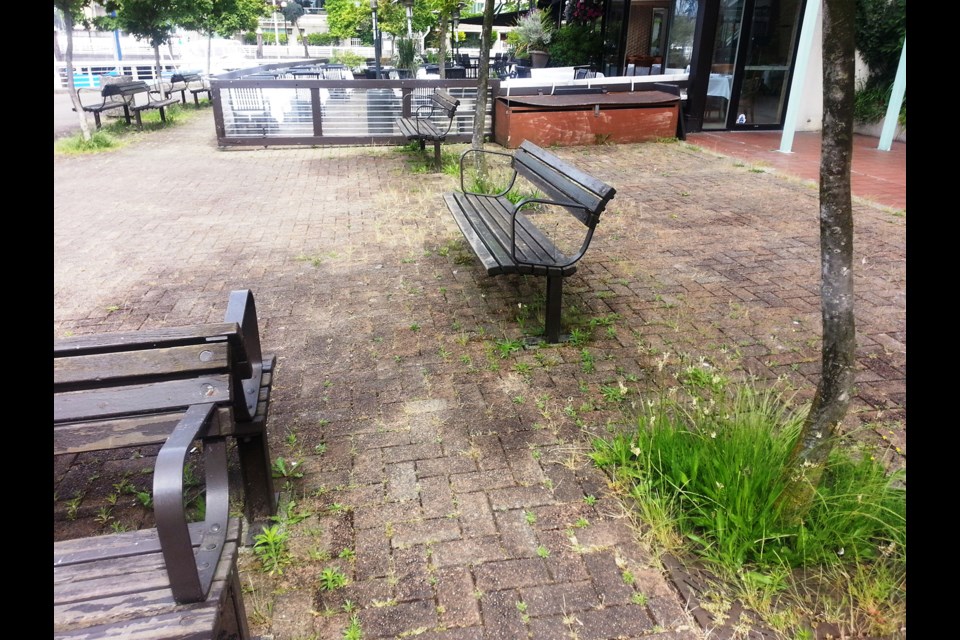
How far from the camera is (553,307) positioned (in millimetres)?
4020

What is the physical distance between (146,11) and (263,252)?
39.4 feet

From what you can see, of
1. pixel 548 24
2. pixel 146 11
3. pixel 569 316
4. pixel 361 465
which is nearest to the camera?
pixel 361 465

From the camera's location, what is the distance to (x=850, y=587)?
7.10 ft

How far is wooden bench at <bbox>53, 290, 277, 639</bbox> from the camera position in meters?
1.52

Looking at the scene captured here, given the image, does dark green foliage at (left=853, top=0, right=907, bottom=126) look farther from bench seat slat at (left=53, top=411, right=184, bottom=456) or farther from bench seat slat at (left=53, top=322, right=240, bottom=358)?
bench seat slat at (left=53, top=411, right=184, bottom=456)

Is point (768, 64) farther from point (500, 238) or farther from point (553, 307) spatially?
point (553, 307)

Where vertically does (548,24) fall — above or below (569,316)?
above

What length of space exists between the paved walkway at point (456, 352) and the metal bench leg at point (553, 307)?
0.37 ft

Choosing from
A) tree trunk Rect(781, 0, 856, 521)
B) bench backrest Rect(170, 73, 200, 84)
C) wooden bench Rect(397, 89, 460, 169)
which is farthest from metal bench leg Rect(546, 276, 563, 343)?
bench backrest Rect(170, 73, 200, 84)

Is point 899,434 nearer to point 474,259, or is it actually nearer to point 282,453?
point 282,453

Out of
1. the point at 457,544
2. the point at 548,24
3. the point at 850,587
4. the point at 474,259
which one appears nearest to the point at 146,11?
the point at 548,24

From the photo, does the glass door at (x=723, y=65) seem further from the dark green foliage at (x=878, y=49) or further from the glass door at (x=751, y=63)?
the dark green foliage at (x=878, y=49)

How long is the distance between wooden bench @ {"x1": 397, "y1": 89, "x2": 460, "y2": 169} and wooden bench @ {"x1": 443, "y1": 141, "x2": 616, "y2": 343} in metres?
3.75

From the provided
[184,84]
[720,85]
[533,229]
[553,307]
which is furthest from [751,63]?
[184,84]
